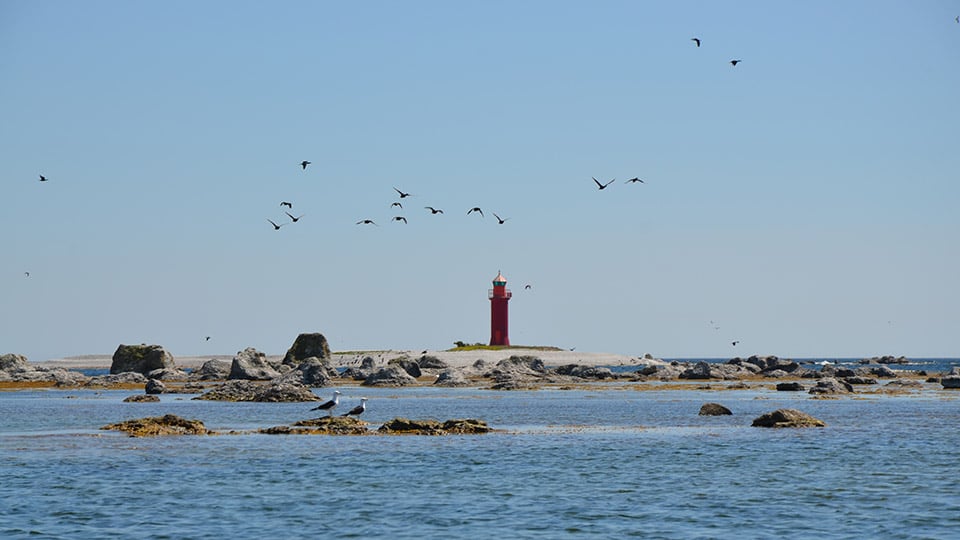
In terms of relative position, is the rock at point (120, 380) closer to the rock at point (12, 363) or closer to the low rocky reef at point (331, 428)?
the rock at point (12, 363)

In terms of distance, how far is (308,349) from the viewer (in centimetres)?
11500

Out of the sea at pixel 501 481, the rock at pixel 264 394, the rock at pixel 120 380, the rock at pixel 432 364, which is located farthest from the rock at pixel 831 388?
the rock at pixel 120 380

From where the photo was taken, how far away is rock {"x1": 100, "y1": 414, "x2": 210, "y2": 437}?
42.5m

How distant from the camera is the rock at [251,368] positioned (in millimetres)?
97188

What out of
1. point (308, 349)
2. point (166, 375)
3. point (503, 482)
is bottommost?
point (503, 482)

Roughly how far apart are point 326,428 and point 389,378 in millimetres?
55871

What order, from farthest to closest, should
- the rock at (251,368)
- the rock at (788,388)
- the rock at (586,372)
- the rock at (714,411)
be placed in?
the rock at (586,372)
the rock at (251,368)
the rock at (788,388)
the rock at (714,411)

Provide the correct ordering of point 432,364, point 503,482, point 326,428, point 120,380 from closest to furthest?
point 503,482, point 326,428, point 120,380, point 432,364

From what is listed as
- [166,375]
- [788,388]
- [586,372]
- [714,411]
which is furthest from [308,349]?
[714,411]

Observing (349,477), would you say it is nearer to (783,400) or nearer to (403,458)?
(403,458)

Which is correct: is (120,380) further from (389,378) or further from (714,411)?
(714,411)

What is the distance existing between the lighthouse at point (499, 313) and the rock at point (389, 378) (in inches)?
2613

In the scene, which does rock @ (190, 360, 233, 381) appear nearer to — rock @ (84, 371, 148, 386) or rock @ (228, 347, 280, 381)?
rock @ (84, 371, 148, 386)

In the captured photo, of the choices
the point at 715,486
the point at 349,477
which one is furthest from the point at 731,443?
the point at 349,477
